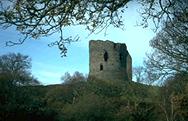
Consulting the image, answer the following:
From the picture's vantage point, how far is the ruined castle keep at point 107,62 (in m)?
69.1

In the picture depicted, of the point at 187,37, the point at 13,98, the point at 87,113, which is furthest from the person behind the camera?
the point at 87,113

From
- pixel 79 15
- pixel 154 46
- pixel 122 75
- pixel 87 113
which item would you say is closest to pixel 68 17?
pixel 79 15

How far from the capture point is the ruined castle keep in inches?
2719

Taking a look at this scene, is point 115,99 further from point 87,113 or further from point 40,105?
point 40,105

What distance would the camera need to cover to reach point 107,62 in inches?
2749

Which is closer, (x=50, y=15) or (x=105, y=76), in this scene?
(x=50, y=15)

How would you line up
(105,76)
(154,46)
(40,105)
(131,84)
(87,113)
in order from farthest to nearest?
1. (105,76)
2. (131,84)
3. (87,113)
4. (40,105)
5. (154,46)

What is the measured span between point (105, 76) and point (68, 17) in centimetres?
5935

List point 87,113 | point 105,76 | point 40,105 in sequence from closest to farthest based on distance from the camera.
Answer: point 40,105, point 87,113, point 105,76

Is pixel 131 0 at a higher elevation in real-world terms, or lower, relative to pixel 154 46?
lower

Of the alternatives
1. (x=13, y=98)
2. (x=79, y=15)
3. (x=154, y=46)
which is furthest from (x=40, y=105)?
(x=79, y=15)

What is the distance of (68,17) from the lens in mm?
9500

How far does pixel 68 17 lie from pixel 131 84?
55.3 meters

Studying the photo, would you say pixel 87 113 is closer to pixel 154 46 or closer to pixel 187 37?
pixel 154 46
